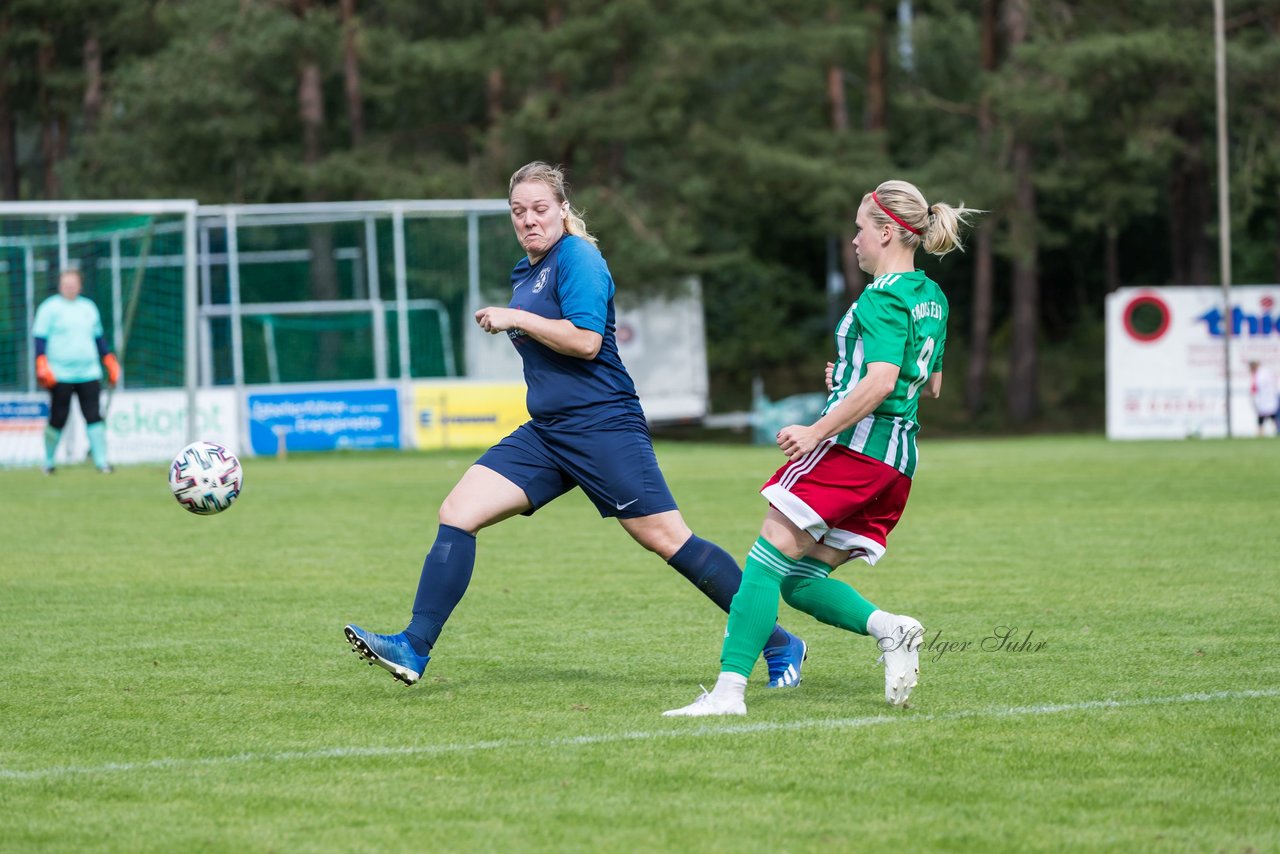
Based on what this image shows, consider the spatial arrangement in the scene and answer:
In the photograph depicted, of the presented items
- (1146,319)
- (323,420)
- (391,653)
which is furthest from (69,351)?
(1146,319)

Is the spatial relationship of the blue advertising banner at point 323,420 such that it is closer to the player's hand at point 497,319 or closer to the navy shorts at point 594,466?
the navy shorts at point 594,466

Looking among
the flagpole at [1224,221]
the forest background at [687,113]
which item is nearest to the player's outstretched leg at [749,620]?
the flagpole at [1224,221]

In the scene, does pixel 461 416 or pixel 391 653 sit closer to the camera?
pixel 391 653

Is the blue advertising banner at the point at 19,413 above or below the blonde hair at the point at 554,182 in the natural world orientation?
below

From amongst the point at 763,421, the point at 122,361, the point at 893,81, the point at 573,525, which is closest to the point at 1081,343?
the point at 893,81

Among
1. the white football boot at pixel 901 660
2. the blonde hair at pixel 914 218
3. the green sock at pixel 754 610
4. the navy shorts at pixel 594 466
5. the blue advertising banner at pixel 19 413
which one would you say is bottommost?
the white football boot at pixel 901 660

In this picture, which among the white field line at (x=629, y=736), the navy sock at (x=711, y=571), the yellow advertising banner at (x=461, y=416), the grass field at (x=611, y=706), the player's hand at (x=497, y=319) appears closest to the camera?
the grass field at (x=611, y=706)

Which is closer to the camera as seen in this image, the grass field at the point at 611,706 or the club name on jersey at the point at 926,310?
the grass field at the point at 611,706

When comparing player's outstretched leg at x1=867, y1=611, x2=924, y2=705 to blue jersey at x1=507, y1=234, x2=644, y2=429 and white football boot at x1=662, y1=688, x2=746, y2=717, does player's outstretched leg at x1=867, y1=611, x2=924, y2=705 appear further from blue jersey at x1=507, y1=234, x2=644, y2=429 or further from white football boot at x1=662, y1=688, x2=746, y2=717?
blue jersey at x1=507, y1=234, x2=644, y2=429

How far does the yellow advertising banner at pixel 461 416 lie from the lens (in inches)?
971

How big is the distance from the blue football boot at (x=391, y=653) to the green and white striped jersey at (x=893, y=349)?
1.69 m

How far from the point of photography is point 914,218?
564 cm

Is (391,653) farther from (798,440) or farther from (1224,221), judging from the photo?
(1224,221)

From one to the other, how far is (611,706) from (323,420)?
19.0 metres
